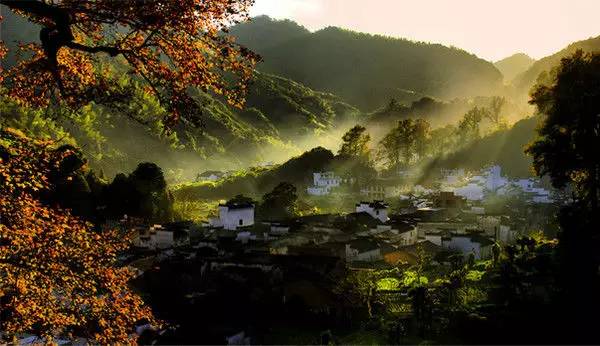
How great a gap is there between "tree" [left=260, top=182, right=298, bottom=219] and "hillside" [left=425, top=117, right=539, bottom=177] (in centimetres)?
3718

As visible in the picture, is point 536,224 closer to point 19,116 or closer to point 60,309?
point 60,309

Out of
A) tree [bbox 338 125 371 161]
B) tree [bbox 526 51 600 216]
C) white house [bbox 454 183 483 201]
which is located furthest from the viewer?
tree [bbox 338 125 371 161]

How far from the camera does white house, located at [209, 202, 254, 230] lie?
60.4 metres

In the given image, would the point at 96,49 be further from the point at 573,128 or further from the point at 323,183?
the point at 323,183

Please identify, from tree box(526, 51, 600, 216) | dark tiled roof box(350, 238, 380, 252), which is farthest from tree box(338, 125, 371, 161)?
tree box(526, 51, 600, 216)

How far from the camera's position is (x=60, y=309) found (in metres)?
10.6

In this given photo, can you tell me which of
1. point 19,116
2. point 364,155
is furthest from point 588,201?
point 19,116

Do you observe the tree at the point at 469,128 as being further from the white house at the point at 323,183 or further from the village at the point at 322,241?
the village at the point at 322,241

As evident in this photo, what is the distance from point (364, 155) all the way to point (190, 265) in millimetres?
69949

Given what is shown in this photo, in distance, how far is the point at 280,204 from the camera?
234ft

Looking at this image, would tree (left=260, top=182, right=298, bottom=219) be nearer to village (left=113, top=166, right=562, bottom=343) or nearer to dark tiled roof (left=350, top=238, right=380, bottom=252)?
village (left=113, top=166, right=562, bottom=343)

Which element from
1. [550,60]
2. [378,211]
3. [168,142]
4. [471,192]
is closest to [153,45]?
[378,211]

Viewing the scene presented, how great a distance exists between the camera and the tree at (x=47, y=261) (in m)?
9.51

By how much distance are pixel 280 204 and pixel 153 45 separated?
62.3 meters
